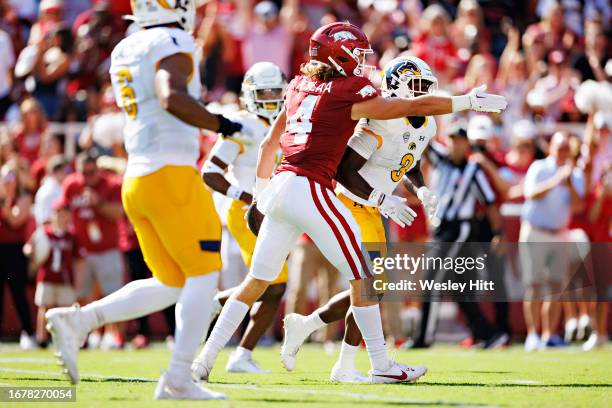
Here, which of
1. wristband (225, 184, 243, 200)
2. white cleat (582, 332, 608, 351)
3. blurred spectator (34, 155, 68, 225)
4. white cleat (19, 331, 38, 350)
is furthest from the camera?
blurred spectator (34, 155, 68, 225)

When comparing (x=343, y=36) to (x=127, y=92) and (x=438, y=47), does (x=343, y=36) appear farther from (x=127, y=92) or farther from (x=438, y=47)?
(x=438, y=47)

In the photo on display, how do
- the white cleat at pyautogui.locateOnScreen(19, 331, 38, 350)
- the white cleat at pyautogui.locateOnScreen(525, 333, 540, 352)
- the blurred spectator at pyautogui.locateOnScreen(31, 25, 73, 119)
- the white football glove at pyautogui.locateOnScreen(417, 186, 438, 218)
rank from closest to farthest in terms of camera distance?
the white football glove at pyautogui.locateOnScreen(417, 186, 438, 218)
the white cleat at pyautogui.locateOnScreen(525, 333, 540, 352)
the white cleat at pyautogui.locateOnScreen(19, 331, 38, 350)
the blurred spectator at pyautogui.locateOnScreen(31, 25, 73, 119)

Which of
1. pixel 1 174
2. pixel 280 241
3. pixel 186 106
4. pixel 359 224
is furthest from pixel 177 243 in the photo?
pixel 1 174

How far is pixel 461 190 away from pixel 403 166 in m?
4.48

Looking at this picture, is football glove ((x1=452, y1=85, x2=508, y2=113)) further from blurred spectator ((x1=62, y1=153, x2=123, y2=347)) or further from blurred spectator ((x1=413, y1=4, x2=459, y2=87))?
blurred spectator ((x1=413, y1=4, x2=459, y2=87))

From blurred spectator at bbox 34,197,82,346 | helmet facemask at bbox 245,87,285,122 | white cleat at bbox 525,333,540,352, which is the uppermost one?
helmet facemask at bbox 245,87,285,122

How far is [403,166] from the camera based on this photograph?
7.89 metres

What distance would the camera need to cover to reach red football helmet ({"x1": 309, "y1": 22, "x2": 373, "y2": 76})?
7.03 m

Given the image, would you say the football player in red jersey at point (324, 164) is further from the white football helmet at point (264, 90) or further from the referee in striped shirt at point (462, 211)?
the referee in striped shirt at point (462, 211)

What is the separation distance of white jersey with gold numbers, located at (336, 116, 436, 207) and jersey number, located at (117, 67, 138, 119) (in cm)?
191

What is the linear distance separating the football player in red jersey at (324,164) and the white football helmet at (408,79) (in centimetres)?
80

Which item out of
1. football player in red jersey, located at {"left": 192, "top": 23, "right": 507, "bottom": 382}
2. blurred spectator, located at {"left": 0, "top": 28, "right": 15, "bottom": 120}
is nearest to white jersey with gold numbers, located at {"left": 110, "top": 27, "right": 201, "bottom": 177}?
football player in red jersey, located at {"left": 192, "top": 23, "right": 507, "bottom": 382}

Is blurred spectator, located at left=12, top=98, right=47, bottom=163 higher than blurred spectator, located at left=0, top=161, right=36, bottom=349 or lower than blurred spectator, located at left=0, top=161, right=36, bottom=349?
higher

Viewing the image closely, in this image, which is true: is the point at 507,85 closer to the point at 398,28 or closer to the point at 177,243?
the point at 398,28
